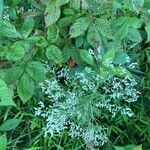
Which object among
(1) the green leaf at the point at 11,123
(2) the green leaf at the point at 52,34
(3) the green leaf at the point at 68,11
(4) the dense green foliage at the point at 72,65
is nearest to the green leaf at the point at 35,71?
(4) the dense green foliage at the point at 72,65

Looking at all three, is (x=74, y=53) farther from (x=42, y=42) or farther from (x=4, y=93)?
(x=4, y=93)

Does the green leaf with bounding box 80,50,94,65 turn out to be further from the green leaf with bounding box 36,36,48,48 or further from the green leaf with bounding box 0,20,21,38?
the green leaf with bounding box 0,20,21,38

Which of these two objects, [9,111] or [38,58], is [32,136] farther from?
[38,58]

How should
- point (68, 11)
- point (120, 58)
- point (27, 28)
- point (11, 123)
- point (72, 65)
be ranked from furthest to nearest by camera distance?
1. point (11, 123)
2. point (72, 65)
3. point (120, 58)
4. point (68, 11)
5. point (27, 28)

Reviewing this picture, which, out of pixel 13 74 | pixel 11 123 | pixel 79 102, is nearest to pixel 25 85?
pixel 13 74

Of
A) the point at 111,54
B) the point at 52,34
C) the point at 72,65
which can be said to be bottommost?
the point at 72,65

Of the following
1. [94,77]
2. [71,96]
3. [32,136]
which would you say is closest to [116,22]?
[94,77]

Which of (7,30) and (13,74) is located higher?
(7,30)
